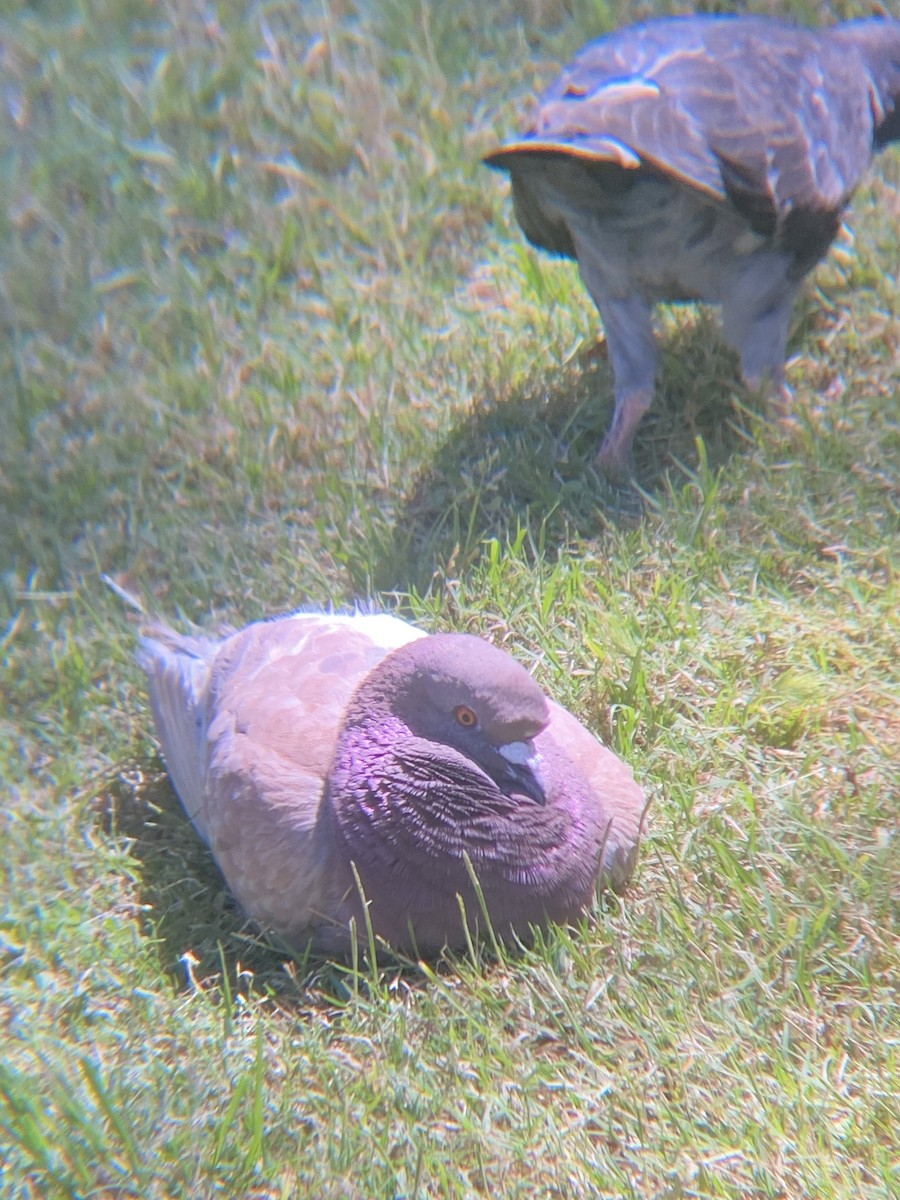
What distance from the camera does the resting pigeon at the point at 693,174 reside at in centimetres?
332

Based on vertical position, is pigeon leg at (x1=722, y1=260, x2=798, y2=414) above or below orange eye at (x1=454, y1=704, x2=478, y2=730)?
above

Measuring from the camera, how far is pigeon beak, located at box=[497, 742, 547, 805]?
2596 millimetres

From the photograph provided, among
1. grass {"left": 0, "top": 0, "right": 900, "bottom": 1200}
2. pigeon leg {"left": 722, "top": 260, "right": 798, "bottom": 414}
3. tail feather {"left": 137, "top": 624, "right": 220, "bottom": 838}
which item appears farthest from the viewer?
pigeon leg {"left": 722, "top": 260, "right": 798, "bottom": 414}

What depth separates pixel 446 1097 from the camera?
2.29 metres

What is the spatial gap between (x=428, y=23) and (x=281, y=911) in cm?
403

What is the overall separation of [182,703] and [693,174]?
2.01m

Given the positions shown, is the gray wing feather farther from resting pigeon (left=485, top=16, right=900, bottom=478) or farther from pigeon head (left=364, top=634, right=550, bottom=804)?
pigeon head (left=364, top=634, right=550, bottom=804)

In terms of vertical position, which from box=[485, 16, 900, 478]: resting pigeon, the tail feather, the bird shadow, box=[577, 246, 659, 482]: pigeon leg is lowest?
the tail feather

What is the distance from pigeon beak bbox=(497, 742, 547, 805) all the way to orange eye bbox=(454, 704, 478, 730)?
0.08m

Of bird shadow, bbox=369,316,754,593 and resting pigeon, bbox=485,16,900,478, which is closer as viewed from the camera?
resting pigeon, bbox=485,16,900,478

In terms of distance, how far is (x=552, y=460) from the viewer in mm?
3881

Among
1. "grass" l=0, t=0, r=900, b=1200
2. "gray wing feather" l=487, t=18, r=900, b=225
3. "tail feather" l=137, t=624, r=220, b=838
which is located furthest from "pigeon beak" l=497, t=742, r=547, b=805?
"gray wing feather" l=487, t=18, r=900, b=225

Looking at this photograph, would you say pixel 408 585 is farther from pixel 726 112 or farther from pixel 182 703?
pixel 726 112

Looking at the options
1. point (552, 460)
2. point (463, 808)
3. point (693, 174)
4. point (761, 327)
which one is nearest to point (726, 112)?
point (693, 174)
